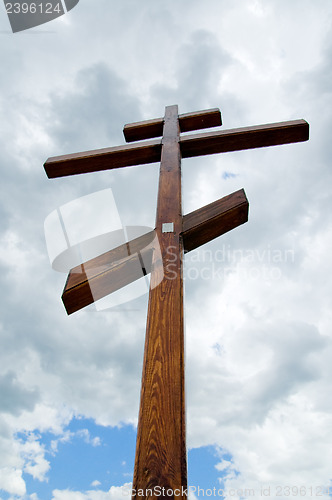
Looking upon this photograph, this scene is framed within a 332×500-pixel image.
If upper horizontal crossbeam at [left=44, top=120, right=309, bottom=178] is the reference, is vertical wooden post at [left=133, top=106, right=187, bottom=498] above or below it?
below

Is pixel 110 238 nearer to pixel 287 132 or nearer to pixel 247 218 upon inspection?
pixel 247 218

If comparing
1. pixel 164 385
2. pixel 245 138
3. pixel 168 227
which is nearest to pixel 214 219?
pixel 168 227

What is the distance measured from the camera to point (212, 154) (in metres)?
3.07

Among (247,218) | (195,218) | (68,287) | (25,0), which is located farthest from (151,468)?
(25,0)

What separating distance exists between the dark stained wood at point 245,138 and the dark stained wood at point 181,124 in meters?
0.53

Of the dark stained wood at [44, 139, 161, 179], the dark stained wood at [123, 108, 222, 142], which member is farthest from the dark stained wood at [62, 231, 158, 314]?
the dark stained wood at [123, 108, 222, 142]

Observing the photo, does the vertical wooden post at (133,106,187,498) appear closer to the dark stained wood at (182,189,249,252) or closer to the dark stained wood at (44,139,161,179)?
the dark stained wood at (182,189,249,252)

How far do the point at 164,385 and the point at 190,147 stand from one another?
2109 millimetres

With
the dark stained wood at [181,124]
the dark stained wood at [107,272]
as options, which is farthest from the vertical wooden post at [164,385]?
the dark stained wood at [181,124]

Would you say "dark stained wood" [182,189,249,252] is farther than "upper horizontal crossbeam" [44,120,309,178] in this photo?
No

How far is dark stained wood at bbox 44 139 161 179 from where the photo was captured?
9.80 feet

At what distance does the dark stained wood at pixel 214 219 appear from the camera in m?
2.03

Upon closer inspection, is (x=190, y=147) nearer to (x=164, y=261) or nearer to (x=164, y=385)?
(x=164, y=261)

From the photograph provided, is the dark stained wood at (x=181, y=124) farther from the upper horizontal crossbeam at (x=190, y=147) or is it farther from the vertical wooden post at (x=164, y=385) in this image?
the vertical wooden post at (x=164, y=385)
